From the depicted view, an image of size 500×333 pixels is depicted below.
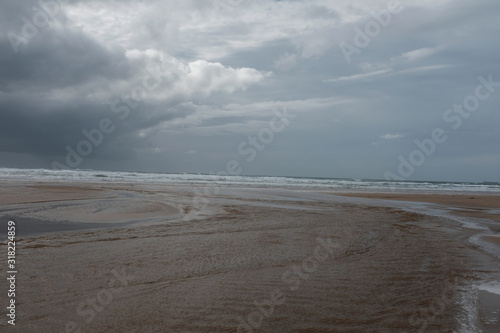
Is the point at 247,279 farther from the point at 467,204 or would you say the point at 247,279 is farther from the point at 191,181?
the point at 191,181

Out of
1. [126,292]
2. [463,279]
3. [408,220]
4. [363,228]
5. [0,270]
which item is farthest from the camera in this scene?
[408,220]

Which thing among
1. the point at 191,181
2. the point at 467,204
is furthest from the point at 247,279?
the point at 191,181

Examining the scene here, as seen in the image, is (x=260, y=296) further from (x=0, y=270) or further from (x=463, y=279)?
(x=0, y=270)

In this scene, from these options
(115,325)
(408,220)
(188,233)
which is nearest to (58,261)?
(115,325)

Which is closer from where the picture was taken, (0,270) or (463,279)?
(0,270)

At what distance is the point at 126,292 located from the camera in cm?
555

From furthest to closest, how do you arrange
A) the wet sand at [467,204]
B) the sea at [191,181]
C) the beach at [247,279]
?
1. the sea at [191,181]
2. the wet sand at [467,204]
3. the beach at [247,279]

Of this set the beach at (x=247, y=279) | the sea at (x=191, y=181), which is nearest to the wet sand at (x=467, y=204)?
the beach at (x=247, y=279)

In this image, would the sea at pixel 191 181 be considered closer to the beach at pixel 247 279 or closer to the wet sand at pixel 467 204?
the wet sand at pixel 467 204

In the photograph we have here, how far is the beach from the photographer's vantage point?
4.68 meters

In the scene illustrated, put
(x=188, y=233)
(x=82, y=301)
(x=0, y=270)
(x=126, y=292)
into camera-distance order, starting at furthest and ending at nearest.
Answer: (x=188, y=233) < (x=0, y=270) < (x=126, y=292) < (x=82, y=301)

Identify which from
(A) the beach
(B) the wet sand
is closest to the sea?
(B) the wet sand

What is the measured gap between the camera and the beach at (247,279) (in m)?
4.68

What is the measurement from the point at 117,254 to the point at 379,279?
519 cm
